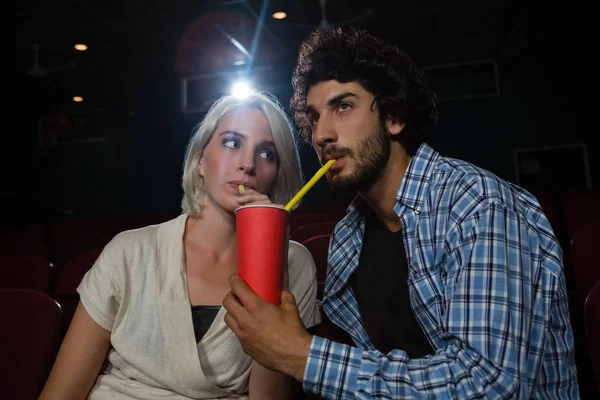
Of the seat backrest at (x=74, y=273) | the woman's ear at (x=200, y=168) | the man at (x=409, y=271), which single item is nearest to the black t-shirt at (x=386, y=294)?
the man at (x=409, y=271)

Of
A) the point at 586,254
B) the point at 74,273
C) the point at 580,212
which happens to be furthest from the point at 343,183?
the point at 580,212

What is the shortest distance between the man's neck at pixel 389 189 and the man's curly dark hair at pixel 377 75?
1.6 inches

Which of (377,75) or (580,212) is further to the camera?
(580,212)

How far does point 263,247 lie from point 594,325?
0.62m

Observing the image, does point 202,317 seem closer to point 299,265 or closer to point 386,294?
point 299,265

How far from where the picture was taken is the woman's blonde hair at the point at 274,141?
1.03 metres

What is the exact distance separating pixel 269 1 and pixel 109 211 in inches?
134

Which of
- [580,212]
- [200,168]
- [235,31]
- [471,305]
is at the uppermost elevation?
[235,31]

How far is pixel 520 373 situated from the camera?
531 millimetres

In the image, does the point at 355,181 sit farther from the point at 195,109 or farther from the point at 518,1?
the point at 195,109

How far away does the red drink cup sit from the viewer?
1.85 feet

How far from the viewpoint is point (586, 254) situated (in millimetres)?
1417

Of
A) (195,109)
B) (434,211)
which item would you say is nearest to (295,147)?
(434,211)

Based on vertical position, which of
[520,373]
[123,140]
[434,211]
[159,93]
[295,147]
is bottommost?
[520,373]
